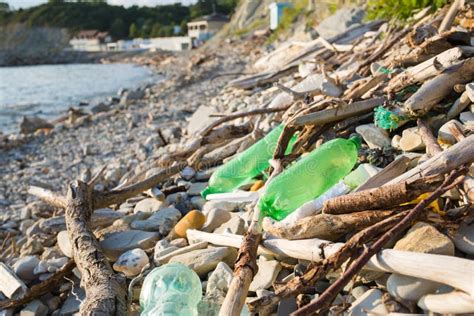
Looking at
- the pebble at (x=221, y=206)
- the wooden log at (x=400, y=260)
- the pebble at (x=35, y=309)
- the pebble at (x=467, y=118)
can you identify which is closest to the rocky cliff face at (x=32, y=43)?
the pebble at (x=221, y=206)

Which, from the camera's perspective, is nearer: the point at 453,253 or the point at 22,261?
the point at 453,253

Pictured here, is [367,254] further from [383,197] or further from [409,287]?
[383,197]

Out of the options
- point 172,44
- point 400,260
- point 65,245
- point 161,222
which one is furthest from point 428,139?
point 172,44

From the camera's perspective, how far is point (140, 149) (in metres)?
7.12

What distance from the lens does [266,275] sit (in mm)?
2150

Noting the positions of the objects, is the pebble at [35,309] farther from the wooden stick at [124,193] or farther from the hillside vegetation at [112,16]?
the hillside vegetation at [112,16]

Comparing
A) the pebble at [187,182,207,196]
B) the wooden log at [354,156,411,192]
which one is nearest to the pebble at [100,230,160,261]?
the pebble at [187,182,207,196]

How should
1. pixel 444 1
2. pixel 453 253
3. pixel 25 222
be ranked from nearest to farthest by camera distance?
pixel 453 253
pixel 25 222
pixel 444 1

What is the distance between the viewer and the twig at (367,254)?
5.33ft

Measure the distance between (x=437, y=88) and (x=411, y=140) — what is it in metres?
0.38

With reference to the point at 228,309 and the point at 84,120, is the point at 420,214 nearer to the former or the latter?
the point at 228,309

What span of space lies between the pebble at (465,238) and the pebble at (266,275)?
2.51ft

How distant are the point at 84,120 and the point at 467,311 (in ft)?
38.8

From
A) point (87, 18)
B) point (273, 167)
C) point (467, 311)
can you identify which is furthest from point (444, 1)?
point (87, 18)
